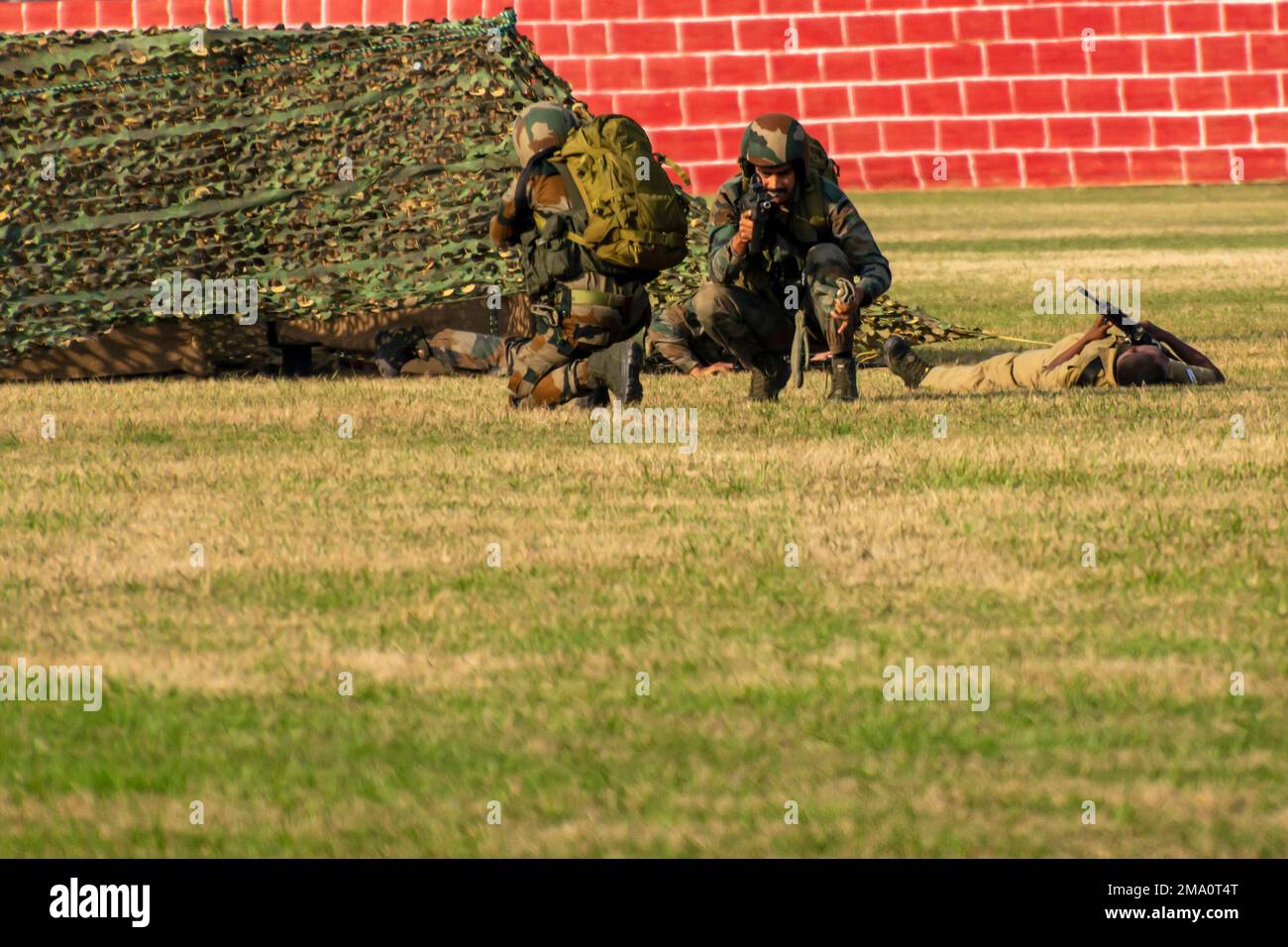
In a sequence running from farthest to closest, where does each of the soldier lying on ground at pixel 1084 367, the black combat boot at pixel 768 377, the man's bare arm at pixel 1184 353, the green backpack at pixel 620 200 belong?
the man's bare arm at pixel 1184 353
the soldier lying on ground at pixel 1084 367
the black combat boot at pixel 768 377
the green backpack at pixel 620 200

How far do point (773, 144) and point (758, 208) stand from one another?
1.08 feet

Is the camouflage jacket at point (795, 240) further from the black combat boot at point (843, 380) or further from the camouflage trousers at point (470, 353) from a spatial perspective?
the camouflage trousers at point (470, 353)

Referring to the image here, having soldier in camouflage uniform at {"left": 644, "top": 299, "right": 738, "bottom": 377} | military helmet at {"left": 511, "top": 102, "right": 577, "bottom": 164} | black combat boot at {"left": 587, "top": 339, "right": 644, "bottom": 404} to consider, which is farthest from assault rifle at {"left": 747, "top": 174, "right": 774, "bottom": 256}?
soldier in camouflage uniform at {"left": 644, "top": 299, "right": 738, "bottom": 377}

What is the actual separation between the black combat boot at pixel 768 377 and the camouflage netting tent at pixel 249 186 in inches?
103

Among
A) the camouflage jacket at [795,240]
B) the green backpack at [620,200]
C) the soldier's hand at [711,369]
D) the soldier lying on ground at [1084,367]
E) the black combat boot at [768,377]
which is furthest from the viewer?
the soldier's hand at [711,369]

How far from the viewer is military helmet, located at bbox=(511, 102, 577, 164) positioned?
37.6 ft

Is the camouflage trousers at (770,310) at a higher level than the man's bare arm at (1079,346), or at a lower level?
higher

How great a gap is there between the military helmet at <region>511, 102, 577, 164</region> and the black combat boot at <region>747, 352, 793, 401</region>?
1.60 meters

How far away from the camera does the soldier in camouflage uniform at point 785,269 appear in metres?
11.3

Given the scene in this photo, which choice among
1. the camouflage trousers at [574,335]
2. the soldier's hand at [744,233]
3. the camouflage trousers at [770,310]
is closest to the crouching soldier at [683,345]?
the camouflage trousers at [770,310]

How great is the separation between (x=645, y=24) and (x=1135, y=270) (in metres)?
15.9

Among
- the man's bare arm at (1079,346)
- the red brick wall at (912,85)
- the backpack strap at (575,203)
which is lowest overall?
the man's bare arm at (1079,346)

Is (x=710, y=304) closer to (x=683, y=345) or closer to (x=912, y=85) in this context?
(x=683, y=345)

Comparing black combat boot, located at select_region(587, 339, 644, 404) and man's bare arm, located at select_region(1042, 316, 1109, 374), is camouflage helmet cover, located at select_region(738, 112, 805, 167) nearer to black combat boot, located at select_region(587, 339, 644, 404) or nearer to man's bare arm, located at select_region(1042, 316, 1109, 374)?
black combat boot, located at select_region(587, 339, 644, 404)
